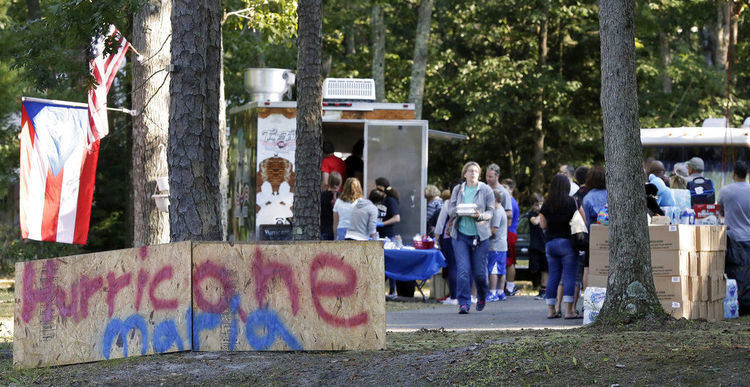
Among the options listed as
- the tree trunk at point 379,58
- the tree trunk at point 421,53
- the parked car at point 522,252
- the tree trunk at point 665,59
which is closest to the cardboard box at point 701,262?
the parked car at point 522,252

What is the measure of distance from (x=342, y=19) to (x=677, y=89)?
10.5 metres

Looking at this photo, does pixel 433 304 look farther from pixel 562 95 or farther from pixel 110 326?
pixel 562 95

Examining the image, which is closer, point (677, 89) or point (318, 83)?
point (318, 83)

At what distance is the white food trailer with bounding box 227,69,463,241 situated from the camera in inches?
656

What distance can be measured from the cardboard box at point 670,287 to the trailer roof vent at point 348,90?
7.37 meters

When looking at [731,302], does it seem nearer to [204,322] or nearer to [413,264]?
[413,264]

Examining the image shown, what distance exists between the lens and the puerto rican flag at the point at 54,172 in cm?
1234

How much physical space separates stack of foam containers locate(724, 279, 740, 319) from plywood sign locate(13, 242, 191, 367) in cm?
642

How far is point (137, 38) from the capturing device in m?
12.9

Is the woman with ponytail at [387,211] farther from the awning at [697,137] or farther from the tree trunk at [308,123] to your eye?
the awning at [697,137]

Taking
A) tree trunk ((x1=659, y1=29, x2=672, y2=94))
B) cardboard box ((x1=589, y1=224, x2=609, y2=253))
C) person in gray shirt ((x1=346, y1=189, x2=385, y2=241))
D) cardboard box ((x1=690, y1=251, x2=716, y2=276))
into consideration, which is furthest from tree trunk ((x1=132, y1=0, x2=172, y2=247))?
tree trunk ((x1=659, y1=29, x2=672, y2=94))

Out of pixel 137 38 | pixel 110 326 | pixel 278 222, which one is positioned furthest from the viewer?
pixel 278 222

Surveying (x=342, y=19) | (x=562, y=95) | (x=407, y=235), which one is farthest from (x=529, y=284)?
(x=342, y=19)

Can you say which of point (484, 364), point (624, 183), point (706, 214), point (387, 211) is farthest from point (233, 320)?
point (706, 214)
